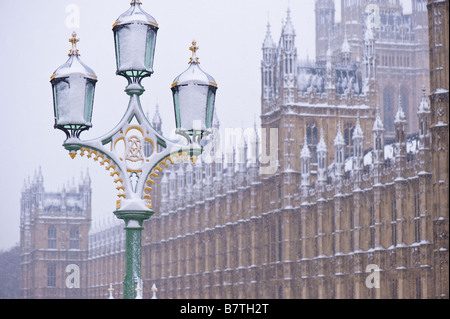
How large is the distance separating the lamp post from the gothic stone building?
30451mm

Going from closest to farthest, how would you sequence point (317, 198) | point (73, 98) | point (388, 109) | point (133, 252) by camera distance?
point (133, 252)
point (73, 98)
point (317, 198)
point (388, 109)

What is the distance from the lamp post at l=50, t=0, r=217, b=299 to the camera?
550 inches

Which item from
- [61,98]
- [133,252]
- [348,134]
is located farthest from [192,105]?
[348,134]

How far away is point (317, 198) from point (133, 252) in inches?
2148

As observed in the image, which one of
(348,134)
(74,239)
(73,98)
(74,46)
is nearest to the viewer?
(73,98)

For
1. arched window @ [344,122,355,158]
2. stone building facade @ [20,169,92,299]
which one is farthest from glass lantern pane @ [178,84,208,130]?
stone building facade @ [20,169,92,299]

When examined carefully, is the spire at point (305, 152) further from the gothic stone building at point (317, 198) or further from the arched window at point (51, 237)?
the arched window at point (51, 237)

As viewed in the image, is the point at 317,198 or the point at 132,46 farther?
the point at 317,198

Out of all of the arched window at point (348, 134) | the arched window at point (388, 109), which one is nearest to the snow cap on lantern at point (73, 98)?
the arched window at point (348, 134)

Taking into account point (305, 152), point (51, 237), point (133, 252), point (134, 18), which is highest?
point (51, 237)

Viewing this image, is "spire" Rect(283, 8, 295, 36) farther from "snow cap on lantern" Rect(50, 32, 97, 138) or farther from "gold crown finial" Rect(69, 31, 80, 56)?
"snow cap on lantern" Rect(50, 32, 97, 138)

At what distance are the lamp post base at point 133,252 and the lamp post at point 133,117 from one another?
12mm

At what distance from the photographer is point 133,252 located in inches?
541

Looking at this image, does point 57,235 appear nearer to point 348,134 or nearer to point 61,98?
point 348,134
